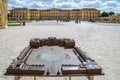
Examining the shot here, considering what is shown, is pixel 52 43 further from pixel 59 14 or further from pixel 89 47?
pixel 59 14

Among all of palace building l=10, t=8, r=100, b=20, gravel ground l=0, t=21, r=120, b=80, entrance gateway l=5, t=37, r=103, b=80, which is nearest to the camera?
entrance gateway l=5, t=37, r=103, b=80

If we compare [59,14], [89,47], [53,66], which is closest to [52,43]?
[53,66]

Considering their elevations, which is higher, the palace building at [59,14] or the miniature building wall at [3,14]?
the palace building at [59,14]

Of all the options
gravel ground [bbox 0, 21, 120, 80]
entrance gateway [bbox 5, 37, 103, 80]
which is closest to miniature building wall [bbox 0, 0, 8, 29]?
gravel ground [bbox 0, 21, 120, 80]

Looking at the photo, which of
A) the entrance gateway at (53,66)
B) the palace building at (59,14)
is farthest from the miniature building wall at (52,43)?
the palace building at (59,14)

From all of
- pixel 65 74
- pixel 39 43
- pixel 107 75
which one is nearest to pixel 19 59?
pixel 65 74

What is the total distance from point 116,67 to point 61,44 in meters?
3.04

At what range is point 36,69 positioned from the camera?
3350 mm

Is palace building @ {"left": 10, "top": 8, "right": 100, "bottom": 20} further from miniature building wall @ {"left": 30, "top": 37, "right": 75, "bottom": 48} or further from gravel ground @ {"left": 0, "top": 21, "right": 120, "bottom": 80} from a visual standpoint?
miniature building wall @ {"left": 30, "top": 37, "right": 75, "bottom": 48}

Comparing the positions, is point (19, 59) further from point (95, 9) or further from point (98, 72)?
point (95, 9)

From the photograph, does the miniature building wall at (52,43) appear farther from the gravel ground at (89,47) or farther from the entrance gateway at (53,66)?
the gravel ground at (89,47)

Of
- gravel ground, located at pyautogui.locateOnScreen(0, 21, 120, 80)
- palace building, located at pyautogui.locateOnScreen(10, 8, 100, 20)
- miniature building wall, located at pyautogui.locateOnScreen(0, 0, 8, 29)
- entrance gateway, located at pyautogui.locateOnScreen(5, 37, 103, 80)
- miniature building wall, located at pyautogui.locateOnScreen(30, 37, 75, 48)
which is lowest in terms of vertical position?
gravel ground, located at pyautogui.locateOnScreen(0, 21, 120, 80)

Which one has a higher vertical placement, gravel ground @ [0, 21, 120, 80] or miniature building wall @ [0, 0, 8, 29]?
miniature building wall @ [0, 0, 8, 29]

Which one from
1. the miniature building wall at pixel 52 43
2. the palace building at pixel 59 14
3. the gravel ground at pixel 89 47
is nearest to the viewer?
the miniature building wall at pixel 52 43
